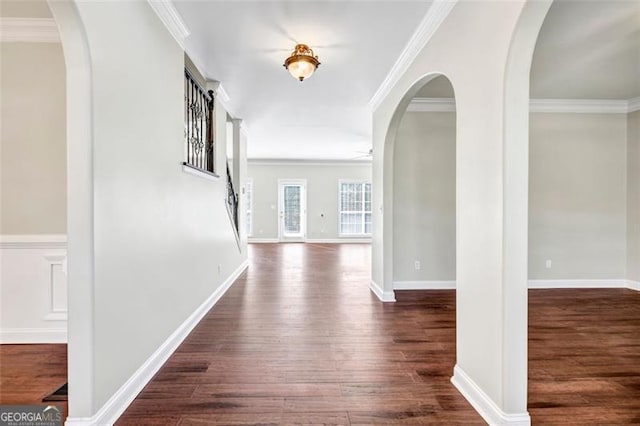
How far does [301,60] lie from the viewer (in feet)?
9.71

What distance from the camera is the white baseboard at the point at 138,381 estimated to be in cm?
166

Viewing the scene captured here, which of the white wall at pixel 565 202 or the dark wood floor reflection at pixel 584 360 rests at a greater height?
the white wall at pixel 565 202

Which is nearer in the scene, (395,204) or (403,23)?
(403,23)

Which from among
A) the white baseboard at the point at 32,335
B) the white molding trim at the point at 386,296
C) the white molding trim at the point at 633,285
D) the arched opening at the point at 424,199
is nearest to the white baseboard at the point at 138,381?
the white baseboard at the point at 32,335

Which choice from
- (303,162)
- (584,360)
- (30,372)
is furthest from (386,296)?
(303,162)

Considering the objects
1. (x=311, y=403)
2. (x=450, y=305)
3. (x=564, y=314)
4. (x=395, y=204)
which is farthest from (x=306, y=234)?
(x=311, y=403)

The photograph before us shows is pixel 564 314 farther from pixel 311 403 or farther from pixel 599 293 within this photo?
pixel 311 403

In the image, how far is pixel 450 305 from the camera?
3924mm

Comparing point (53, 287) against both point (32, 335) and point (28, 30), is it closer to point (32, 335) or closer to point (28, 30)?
point (32, 335)

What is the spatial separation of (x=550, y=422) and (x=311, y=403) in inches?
55.8

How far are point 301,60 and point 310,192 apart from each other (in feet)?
27.3

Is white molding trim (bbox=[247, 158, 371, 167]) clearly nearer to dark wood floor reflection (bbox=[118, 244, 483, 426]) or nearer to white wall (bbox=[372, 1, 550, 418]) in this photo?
dark wood floor reflection (bbox=[118, 244, 483, 426])

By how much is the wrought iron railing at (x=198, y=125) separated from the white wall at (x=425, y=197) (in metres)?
2.67

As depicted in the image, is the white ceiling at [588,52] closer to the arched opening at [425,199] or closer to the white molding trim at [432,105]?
the white molding trim at [432,105]
